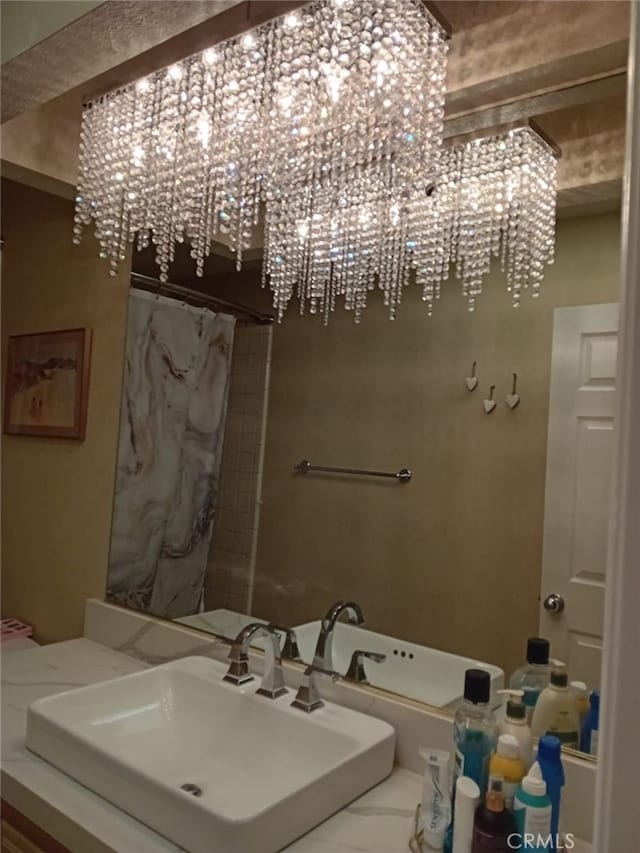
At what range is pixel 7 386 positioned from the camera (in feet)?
7.75

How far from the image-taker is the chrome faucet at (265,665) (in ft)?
4.36

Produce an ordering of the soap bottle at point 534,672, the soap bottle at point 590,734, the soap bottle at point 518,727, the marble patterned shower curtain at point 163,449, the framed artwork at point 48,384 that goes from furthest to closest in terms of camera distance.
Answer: the framed artwork at point 48,384 → the marble patterned shower curtain at point 163,449 → the soap bottle at point 534,672 → the soap bottle at point 590,734 → the soap bottle at point 518,727

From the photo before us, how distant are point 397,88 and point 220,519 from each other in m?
1.18

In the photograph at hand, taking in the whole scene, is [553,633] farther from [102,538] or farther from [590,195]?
[102,538]

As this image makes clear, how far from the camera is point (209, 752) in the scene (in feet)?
4.24

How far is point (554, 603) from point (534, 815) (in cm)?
45

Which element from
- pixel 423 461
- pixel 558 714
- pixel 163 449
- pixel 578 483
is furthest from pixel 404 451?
pixel 163 449

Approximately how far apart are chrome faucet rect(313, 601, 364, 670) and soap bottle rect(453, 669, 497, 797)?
452mm

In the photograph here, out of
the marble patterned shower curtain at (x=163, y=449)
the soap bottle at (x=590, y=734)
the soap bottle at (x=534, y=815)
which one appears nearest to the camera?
the soap bottle at (x=534, y=815)

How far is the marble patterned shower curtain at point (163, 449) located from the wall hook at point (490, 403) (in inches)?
32.3

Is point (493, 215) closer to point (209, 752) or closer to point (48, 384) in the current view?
point (209, 752)

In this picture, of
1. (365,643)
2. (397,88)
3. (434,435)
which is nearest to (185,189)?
(397,88)

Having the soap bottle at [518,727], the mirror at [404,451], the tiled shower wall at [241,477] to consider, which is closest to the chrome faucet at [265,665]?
the mirror at [404,451]

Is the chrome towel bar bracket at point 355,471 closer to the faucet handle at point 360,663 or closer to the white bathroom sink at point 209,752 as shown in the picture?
the faucet handle at point 360,663
